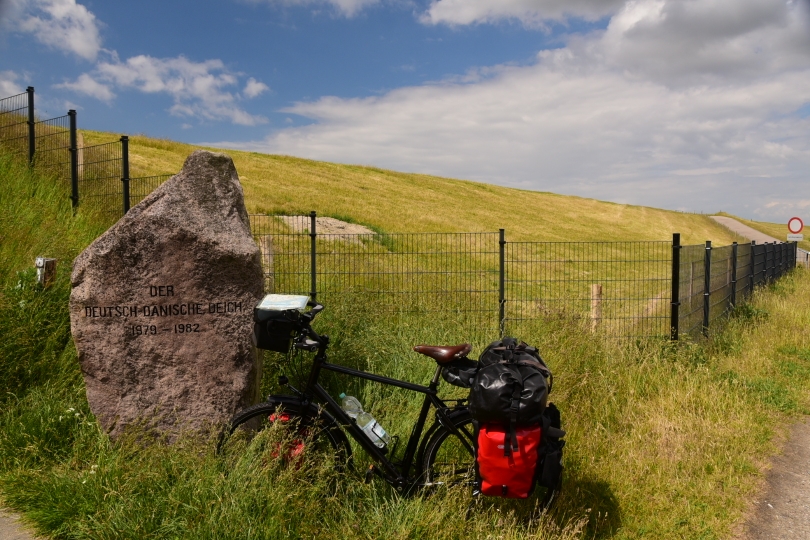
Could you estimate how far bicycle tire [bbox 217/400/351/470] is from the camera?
174 inches

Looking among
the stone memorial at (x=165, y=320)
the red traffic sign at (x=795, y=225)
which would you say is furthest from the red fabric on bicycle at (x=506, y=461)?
the red traffic sign at (x=795, y=225)

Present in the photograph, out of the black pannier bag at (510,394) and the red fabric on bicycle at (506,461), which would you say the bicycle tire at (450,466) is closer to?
the red fabric on bicycle at (506,461)

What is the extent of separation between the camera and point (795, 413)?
740cm

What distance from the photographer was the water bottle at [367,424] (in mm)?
4516

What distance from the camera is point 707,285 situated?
9945mm

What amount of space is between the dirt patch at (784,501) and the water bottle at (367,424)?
9.09 ft

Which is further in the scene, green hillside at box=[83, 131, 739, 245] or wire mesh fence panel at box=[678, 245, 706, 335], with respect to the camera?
green hillside at box=[83, 131, 739, 245]

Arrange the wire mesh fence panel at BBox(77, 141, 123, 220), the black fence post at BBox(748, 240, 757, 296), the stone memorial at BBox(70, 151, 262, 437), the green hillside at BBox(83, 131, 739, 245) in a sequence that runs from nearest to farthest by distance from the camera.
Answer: the stone memorial at BBox(70, 151, 262, 437)
the wire mesh fence panel at BBox(77, 141, 123, 220)
the black fence post at BBox(748, 240, 757, 296)
the green hillside at BBox(83, 131, 739, 245)

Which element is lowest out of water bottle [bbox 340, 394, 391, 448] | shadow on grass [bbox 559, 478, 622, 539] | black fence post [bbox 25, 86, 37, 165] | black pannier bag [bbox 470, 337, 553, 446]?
shadow on grass [bbox 559, 478, 622, 539]

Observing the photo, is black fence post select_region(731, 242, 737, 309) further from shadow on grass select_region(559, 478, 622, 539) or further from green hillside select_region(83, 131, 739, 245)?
green hillside select_region(83, 131, 739, 245)

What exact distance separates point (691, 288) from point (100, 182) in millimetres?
9623

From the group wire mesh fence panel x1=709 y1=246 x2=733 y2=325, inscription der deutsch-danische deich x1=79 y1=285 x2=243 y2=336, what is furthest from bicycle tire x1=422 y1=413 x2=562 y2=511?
wire mesh fence panel x1=709 y1=246 x2=733 y2=325

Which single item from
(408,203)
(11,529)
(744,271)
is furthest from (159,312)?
(408,203)

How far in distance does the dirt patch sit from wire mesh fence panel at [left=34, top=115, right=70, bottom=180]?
11243 millimetres
